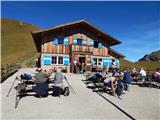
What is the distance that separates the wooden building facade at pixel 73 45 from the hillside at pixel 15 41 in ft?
130

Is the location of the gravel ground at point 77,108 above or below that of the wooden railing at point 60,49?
below

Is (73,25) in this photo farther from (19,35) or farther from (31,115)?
(19,35)

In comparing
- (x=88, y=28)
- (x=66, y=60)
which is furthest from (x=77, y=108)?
(x=88, y=28)

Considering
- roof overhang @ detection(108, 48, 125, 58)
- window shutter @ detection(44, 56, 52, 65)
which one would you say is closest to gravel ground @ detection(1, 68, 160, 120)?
window shutter @ detection(44, 56, 52, 65)

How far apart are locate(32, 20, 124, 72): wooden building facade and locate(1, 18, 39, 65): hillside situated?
130 feet

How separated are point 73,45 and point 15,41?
3508 inches

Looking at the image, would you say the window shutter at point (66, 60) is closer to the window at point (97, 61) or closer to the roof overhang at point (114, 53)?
the window at point (97, 61)

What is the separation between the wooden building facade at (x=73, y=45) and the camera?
25.7m

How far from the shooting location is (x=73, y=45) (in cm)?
Answer: 2650

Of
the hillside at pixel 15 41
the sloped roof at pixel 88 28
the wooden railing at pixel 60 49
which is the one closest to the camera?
the sloped roof at pixel 88 28

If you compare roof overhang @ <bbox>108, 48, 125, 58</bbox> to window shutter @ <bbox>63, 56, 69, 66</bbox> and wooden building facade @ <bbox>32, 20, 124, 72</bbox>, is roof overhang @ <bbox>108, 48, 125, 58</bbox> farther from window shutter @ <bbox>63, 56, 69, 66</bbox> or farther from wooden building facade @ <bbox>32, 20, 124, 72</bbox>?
window shutter @ <bbox>63, 56, 69, 66</bbox>

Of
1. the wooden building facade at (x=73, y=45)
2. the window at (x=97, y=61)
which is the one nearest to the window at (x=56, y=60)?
the wooden building facade at (x=73, y=45)

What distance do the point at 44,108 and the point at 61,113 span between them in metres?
0.96

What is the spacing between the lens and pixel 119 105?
340 inches
